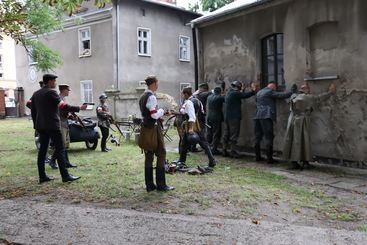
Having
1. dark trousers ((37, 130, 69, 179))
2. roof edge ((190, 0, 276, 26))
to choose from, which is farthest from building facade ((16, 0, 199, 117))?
dark trousers ((37, 130, 69, 179))

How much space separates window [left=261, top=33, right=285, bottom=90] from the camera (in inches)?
449

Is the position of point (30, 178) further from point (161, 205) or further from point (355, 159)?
point (355, 159)

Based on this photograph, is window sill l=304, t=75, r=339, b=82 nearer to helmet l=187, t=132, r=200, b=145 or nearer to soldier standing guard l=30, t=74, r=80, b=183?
helmet l=187, t=132, r=200, b=145

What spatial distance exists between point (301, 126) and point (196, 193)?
3541 millimetres

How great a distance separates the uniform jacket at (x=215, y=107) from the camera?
12.1 meters

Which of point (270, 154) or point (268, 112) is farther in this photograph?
point (270, 154)

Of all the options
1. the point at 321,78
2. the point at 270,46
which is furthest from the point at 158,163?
the point at 270,46

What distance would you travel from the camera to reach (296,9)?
10562mm

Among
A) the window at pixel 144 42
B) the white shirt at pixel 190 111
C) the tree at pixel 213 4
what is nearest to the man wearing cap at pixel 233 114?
the white shirt at pixel 190 111

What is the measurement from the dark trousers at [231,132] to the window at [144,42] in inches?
641

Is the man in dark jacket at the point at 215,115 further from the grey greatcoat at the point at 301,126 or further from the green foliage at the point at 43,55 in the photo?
the green foliage at the point at 43,55

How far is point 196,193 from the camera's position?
284 inches

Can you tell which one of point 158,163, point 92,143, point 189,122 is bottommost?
point 92,143

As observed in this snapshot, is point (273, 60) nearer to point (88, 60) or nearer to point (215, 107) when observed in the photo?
point (215, 107)
